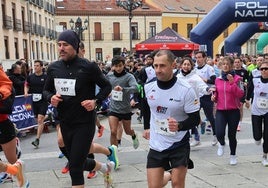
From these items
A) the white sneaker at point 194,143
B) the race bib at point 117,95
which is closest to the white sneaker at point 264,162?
the white sneaker at point 194,143

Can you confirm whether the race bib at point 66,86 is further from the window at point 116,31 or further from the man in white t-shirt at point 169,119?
the window at point 116,31

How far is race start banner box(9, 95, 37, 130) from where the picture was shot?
34.5 feet

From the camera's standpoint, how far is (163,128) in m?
4.23

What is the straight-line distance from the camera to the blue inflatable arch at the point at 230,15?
16.3 meters

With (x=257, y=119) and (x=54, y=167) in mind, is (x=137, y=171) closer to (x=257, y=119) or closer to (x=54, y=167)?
(x=54, y=167)

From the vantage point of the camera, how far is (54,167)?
7.03 meters

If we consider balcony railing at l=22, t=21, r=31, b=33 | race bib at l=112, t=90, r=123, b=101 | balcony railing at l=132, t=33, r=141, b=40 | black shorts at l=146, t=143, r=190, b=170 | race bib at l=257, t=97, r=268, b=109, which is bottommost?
black shorts at l=146, t=143, r=190, b=170

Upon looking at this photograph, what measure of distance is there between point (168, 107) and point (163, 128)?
208 mm

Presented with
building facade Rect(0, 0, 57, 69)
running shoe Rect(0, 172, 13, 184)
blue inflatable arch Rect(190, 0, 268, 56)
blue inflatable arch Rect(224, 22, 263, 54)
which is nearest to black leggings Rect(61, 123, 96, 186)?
running shoe Rect(0, 172, 13, 184)

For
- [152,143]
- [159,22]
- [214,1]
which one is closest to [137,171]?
[152,143]

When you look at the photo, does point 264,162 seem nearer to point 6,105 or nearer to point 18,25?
point 6,105

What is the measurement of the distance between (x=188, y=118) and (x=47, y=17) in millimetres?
46319

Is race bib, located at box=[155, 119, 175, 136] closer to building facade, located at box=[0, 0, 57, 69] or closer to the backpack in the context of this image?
the backpack

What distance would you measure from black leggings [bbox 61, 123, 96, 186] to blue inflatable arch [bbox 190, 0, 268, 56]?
1252 cm
